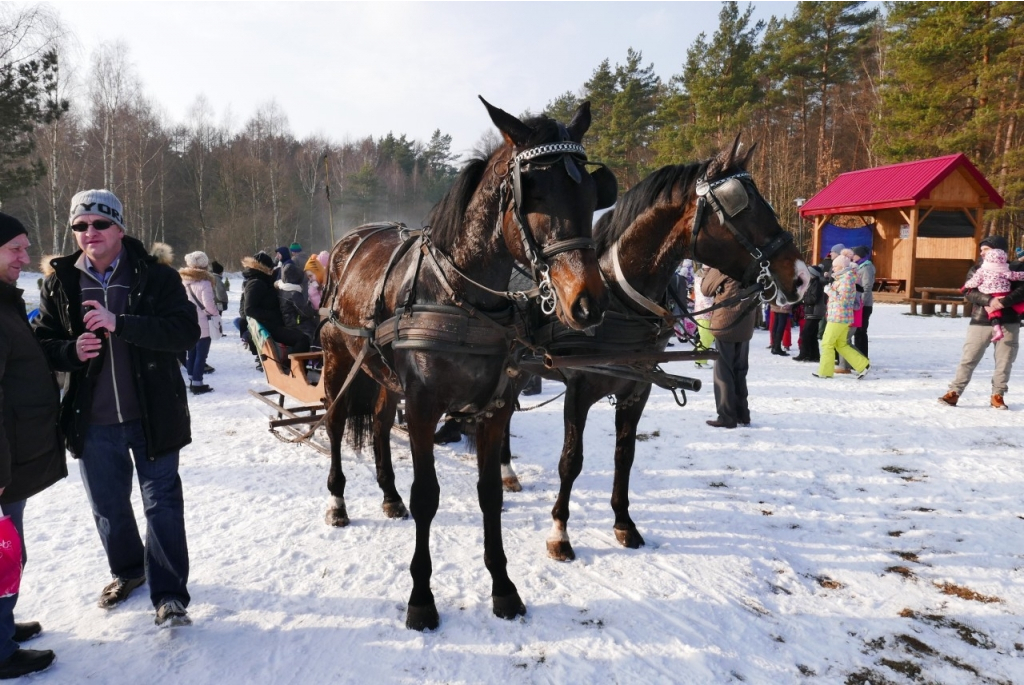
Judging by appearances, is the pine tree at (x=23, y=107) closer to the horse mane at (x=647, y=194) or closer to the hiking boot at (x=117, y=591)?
the hiking boot at (x=117, y=591)

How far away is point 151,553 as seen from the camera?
2.72 m

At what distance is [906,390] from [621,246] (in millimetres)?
6580

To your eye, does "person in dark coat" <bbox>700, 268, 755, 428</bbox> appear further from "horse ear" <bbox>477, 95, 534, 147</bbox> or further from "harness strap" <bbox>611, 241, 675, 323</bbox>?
"horse ear" <bbox>477, 95, 534, 147</bbox>

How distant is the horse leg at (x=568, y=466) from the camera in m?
3.46

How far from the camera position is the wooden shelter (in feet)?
63.2

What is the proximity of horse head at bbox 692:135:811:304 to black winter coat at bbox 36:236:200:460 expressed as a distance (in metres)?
2.71

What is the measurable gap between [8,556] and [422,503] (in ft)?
5.15

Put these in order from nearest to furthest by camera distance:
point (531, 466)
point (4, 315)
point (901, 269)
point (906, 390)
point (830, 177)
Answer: point (4, 315)
point (531, 466)
point (906, 390)
point (901, 269)
point (830, 177)

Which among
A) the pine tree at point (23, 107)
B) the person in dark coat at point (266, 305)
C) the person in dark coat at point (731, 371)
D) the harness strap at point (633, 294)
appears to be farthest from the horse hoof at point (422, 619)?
the pine tree at point (23, 107)

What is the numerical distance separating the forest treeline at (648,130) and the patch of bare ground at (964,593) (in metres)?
12.7

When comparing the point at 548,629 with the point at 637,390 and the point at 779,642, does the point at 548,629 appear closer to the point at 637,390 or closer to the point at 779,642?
the point at 779,642

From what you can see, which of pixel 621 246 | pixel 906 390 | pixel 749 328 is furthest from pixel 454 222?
pixel 906 390

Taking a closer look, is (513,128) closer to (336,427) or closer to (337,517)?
(336,427)

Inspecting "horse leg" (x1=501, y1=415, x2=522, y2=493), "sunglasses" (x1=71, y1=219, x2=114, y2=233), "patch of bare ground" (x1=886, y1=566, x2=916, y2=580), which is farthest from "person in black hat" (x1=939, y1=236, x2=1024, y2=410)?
"sunglasses" (x1=71, y1=219, x2=114, y2=233)
